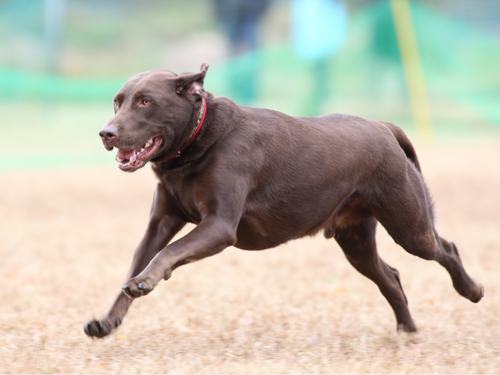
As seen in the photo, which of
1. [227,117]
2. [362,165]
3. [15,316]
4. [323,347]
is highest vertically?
[227,117]

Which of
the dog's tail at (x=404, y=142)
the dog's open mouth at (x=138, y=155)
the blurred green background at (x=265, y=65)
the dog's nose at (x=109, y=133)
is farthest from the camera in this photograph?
the blurred green background at (x=265, y=65)

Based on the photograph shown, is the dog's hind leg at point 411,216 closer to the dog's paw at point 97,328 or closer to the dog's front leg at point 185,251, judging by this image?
the dog's front leg at point 185,251

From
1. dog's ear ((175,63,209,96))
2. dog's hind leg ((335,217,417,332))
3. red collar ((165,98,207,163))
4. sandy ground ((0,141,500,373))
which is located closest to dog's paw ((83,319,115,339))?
sandy ground ((0,141,500,373))

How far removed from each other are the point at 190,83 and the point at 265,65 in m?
9.89

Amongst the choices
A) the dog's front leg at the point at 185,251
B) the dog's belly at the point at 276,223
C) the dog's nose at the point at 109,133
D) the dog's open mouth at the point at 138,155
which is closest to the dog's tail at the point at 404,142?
the dog's belly at the point at 276,223

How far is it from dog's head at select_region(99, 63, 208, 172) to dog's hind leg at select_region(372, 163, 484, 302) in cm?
132

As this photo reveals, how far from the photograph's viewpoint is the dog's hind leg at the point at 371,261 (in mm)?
4852

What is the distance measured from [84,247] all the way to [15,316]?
2.63 meters

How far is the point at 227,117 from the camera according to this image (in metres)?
4.10

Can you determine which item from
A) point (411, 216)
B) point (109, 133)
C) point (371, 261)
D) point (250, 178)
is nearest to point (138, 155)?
point (109, 133)

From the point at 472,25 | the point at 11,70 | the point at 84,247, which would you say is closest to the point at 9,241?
the point at 84,247

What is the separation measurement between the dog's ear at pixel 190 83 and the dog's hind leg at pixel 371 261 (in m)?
1.49

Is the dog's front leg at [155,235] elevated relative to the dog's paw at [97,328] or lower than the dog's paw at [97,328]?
elevated

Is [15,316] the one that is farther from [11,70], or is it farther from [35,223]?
[11,70]
